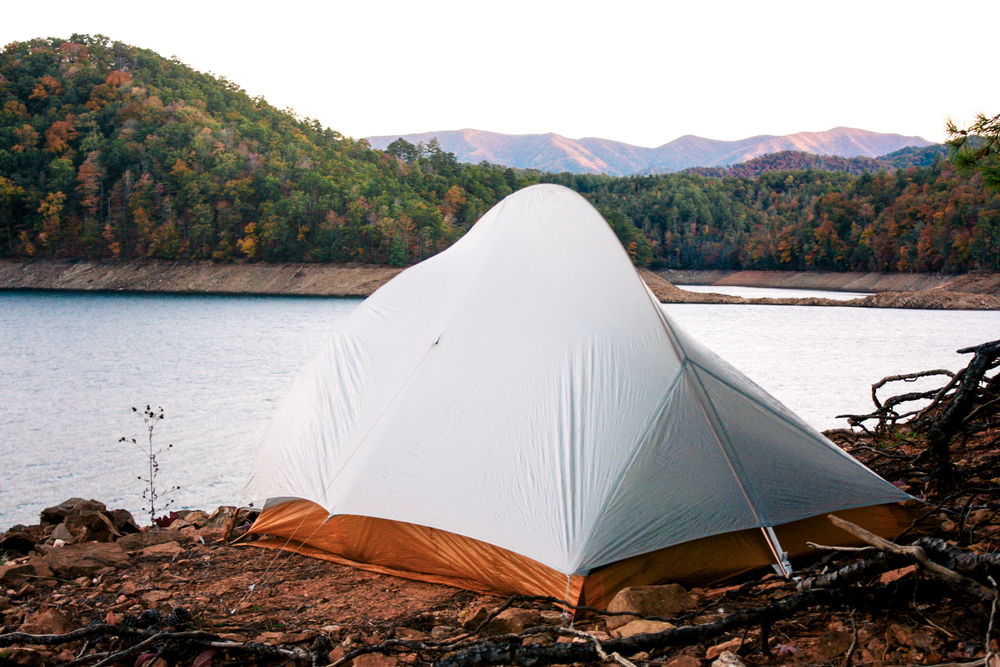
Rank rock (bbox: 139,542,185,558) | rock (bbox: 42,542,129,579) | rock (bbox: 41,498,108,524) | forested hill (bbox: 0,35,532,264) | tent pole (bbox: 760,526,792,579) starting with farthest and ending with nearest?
forested hill (bbox: 0,35,532,264)
rock (bbox: 41,498,108,524)
rock (bbox: 139,542,185,558)
rock (bbox: 42,542,129,579)
tent pole (bbox: 760,526,792,579)

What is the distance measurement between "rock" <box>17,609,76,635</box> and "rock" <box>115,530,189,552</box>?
5.79ft

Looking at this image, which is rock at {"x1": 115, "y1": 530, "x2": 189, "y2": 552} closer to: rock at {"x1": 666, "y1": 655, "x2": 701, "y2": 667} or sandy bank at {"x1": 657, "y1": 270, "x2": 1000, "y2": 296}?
rock at {"x1": 666, "y1": 655, "x2": 701, "y2": 667}

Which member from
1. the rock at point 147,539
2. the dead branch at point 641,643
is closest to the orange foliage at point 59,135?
the rock at point 147,539

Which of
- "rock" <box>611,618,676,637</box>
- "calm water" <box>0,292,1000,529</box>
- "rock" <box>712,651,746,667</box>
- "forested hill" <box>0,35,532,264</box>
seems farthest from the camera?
"forested hill" <box>0,35,532,264</box>

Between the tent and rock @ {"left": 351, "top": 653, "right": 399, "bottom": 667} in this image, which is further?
the tent

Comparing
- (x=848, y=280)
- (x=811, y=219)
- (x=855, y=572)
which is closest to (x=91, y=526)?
(x=855, y=572)

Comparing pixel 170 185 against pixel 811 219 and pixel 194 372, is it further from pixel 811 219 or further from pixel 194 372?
pixel 811 219

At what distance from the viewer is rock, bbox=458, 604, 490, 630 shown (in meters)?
3.30

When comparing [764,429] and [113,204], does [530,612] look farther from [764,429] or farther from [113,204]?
[113,204]

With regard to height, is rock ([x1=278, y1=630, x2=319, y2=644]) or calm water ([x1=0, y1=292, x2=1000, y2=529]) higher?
rock ([x1=278, y1=630, x2=319, y2=644])

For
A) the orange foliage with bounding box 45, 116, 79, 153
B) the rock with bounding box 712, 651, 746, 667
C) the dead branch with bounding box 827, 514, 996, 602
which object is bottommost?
the rock with bounding box 712, 651, 746, 667

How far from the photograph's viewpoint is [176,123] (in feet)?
267

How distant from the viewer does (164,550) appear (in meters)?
4.98

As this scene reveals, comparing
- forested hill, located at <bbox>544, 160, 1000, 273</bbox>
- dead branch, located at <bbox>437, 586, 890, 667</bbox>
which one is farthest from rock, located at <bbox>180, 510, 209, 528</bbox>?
forested hill, located at <bbox>544, 160, 1000, 273</bbox>
